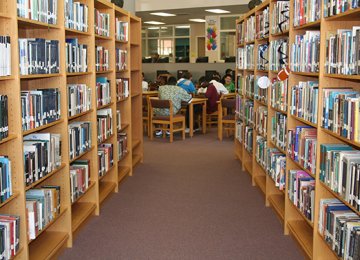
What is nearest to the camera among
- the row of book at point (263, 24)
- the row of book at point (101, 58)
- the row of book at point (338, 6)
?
the row of book at point (338, 6)

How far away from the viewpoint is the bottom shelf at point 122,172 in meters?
5.87

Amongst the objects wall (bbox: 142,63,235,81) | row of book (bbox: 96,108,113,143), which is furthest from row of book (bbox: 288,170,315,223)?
wall (bbox: 142,63,235,81)

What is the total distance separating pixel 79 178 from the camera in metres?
4.32

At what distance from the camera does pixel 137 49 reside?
6.90m

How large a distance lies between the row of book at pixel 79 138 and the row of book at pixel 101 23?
3.39 feet

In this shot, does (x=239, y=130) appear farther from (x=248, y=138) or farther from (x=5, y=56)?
(x=5, y=56)

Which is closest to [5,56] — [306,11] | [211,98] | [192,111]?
[306,11]

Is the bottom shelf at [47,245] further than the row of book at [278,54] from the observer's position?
No

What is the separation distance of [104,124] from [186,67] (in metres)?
10.3

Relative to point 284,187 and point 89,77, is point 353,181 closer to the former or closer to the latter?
point 284,187

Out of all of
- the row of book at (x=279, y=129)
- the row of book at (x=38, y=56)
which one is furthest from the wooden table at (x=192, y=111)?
the row of book at (x=38, y=56)

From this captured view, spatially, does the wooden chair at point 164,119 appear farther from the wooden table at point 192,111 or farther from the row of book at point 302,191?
the row of book at point 302,191

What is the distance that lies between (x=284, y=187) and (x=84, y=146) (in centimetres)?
193

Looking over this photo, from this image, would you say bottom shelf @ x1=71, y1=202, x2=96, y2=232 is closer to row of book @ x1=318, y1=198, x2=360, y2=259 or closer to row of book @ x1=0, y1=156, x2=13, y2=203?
row of book @ x1=0, y1=156, x2=13, y2=203
